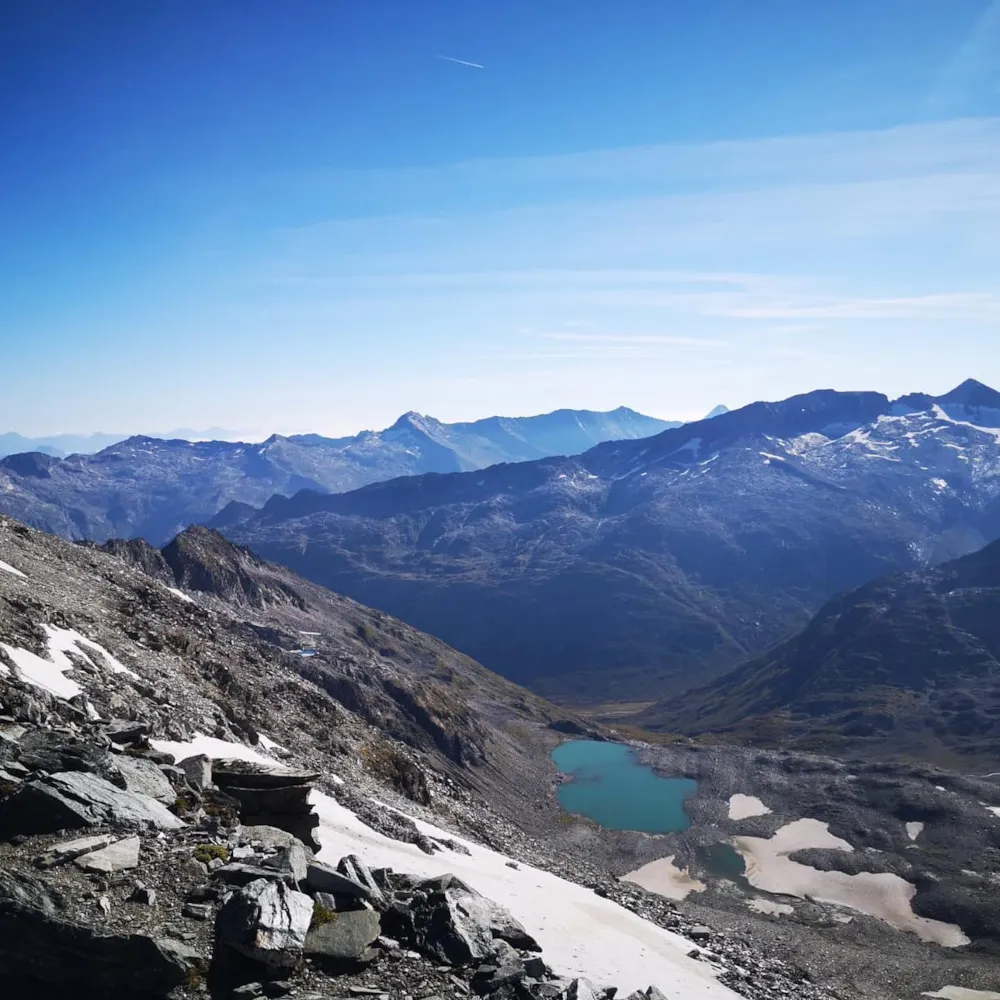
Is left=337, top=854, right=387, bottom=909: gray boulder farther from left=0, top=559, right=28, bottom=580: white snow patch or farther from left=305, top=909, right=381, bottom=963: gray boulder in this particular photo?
left=0, top=559, right=28, bottom=580: white snow patch

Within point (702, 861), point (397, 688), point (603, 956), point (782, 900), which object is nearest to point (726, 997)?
point (603, 956)

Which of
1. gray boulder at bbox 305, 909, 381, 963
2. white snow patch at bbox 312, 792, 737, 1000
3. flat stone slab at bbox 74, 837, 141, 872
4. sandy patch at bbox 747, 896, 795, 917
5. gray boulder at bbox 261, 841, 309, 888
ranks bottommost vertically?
sandy patch at bbox 747, 896, 795, 917

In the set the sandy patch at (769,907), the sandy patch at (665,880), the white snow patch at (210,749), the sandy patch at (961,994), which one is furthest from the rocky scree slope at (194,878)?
the sandy patch at (665,880)

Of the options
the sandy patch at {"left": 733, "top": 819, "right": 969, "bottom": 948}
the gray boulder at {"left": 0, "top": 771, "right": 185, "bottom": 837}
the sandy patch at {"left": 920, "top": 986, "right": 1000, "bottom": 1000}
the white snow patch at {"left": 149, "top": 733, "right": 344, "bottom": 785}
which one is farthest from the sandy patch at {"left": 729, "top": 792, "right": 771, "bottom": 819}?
the gray boulder at {"left": 0, "top": 771, "right": 185, "bottom": 837}

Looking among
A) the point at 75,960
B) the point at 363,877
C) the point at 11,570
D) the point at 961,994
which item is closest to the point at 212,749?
the point at 363,877

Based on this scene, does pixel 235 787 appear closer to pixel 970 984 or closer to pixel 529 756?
pixel 970 984

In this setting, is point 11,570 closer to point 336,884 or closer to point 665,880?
point 336,884
